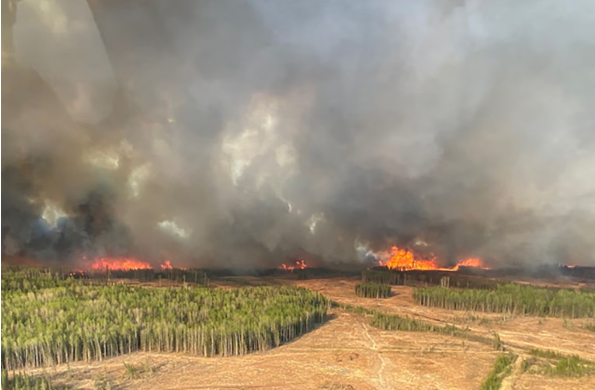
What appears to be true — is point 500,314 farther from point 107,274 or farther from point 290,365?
point 107,274

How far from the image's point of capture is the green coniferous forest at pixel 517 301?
1633 inches

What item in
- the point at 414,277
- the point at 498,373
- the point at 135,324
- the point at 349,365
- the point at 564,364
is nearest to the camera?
the point at 498,373

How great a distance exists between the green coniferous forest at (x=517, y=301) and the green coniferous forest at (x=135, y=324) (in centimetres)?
1637

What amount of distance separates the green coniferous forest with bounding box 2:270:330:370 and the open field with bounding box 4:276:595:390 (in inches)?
29.6

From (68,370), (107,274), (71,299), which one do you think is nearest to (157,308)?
(71,299)

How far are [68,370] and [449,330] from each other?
24.9 metres

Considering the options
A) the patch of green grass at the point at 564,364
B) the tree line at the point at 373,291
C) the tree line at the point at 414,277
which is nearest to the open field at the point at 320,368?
the patch of green grass at the point at 564,364

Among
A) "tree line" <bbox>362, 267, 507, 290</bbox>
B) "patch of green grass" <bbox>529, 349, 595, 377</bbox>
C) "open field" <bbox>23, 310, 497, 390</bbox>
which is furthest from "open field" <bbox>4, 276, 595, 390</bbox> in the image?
"tree line" <bbox>362, 267, 507, 290</bbox>

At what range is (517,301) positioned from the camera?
42594 mm

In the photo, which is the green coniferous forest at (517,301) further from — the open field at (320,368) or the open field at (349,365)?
the open field at (320,368)

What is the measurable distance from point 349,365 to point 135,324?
519 inches

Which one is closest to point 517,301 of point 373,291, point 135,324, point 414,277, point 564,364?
point 373,291

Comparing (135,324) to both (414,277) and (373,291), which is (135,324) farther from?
(414,277)

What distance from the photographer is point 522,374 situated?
74.8 ft
